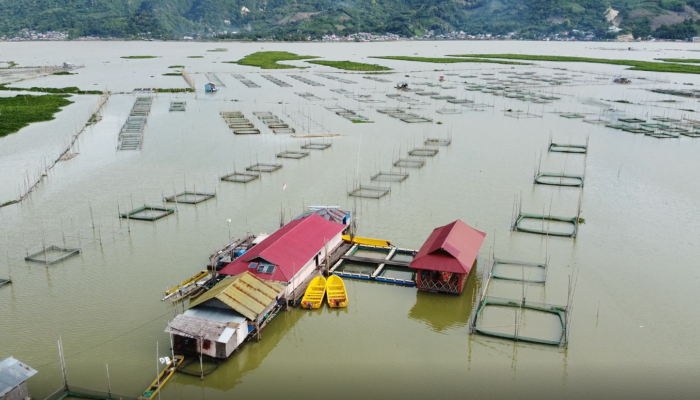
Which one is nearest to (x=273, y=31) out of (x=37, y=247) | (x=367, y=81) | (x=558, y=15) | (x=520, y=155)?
(x=558, y=15)

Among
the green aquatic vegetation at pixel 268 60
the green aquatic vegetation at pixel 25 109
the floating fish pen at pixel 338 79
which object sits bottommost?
the green aquatic vegetation at pixel 25 109

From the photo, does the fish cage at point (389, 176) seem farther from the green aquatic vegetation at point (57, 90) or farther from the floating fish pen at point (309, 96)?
the green aquatic vegetation at point (57, 90)

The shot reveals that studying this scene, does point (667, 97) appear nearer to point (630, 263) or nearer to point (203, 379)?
point (630, 263)

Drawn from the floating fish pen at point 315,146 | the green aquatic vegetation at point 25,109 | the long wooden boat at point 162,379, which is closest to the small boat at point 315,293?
the long wooden boat at point 162,379

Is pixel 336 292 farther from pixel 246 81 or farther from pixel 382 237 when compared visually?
pixel 246 81

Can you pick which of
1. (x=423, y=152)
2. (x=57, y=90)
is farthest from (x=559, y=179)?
(x=57, y=90)

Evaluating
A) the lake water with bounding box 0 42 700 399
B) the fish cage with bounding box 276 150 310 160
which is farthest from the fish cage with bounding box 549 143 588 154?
the fish cage with bounding box 276 150 310 160

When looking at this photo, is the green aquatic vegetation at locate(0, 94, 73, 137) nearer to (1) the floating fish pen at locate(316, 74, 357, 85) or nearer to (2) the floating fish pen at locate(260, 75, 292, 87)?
(2) the floating fish pen at locate(260, 75, 292, 87)
